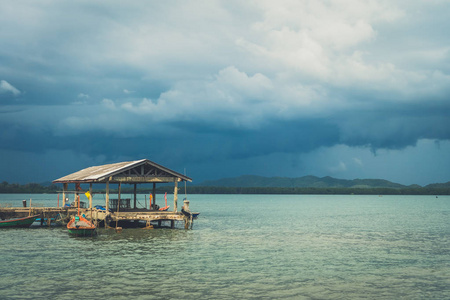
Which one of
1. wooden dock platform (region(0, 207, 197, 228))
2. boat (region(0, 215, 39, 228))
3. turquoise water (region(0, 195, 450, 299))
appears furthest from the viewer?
boat (region(0, 215, 39, 228))

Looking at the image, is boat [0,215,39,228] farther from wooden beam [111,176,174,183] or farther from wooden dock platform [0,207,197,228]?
wooden beam [111,176,174,183]

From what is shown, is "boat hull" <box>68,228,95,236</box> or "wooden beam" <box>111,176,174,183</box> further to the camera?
"wooden beam" <box>111,176,174,183</box>

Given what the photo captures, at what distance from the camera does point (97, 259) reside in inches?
971

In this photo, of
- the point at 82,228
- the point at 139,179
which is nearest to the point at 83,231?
the point at 82,228

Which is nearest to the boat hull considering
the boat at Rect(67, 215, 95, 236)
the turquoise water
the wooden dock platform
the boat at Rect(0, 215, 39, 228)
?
the boat at Rect(67, 215, 95, 236)

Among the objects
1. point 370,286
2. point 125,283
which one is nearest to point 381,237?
point 370,286

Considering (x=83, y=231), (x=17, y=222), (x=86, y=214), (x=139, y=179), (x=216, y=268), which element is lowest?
(x=216, y=268)

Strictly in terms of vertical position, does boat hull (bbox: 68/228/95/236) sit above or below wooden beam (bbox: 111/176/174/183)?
below

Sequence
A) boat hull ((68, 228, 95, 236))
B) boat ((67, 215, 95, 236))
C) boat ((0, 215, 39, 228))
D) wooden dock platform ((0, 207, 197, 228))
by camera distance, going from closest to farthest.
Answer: boat ((67, 215, 95, 236)) < boat hull ((68, 228, 95, 236)) < wooden dock platform ((0, 207, 197, 228)) < boat ((0, 215, 39, 228))

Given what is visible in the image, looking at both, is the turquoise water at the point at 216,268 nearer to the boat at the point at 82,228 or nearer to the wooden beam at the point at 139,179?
the boat at the point at 82,228

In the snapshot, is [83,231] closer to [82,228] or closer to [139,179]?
[82,228]

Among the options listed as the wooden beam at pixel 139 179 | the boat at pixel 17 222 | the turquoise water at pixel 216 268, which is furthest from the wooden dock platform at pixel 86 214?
the turquoise water at pixel 216 268

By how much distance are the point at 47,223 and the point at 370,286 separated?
3774 cm

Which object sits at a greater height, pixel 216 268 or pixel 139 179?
pixel 139 179
